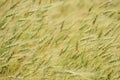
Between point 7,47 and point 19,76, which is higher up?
point 7,47

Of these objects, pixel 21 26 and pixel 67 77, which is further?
pixel 21 26

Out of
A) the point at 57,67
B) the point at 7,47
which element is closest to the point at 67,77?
the point at 57,67

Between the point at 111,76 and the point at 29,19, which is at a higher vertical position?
the point at 29,19

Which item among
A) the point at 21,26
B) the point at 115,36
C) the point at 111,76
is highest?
the point at 21,26

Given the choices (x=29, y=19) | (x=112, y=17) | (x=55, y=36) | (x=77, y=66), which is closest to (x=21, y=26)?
(x=29, y=19)

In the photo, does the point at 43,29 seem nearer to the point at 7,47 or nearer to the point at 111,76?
the point at 7,47

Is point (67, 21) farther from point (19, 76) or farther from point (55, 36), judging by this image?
point (19, 76)
